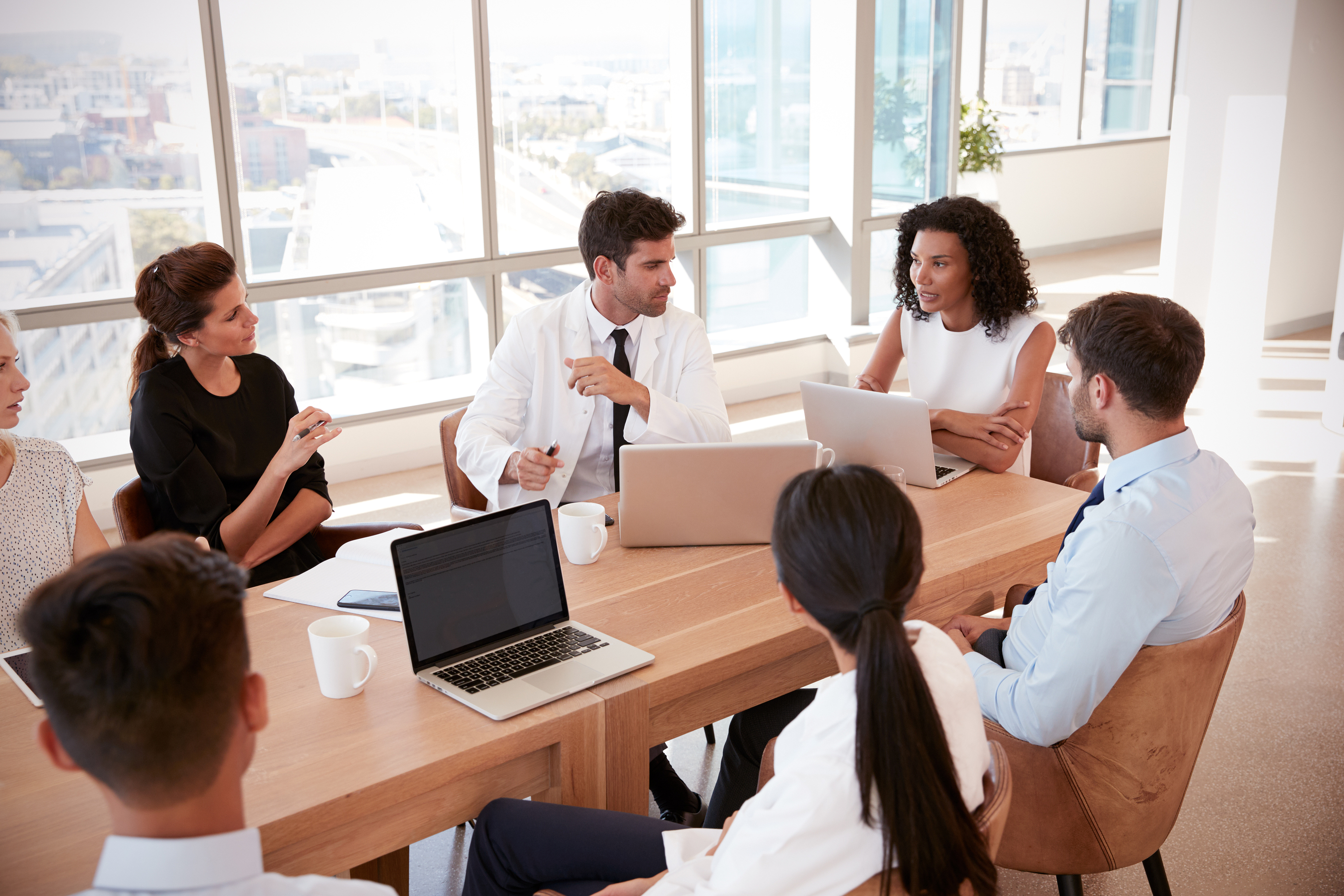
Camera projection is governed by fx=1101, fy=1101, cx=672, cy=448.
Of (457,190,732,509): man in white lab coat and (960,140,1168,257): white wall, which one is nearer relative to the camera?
(457,190,732,509): man in white lab coat

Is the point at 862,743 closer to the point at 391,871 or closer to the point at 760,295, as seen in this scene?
the point at 391,871

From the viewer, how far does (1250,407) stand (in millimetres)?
6047

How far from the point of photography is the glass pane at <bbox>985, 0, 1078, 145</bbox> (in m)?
10.6

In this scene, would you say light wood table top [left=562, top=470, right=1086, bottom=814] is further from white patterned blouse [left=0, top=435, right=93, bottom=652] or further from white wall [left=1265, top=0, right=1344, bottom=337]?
white wall [left=1265, top=0, right=1344, bottom=337]

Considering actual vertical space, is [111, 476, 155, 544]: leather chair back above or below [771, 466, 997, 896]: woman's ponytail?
below

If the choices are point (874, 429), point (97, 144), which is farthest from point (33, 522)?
point (97, 144)

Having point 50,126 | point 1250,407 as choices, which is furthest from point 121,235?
point 1250,407

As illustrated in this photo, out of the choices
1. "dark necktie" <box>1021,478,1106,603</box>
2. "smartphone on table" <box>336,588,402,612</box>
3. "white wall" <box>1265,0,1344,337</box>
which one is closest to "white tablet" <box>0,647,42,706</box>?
"smartphone on table" <box>336,588,402,612</box>

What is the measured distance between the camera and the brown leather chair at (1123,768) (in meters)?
1.69

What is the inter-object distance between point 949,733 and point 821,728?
16 centimetres

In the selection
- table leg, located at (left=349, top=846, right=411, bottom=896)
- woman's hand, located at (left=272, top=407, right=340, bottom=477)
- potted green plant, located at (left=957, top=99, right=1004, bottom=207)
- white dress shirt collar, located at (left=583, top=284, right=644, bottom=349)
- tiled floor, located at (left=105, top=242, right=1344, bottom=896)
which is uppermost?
potted green plant, located at (left=957, top=99, right=1004, bottom=207)

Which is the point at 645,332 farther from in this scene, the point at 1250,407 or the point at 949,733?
the point at 1250,407

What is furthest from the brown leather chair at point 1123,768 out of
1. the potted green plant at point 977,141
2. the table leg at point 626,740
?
the potted green plant at point 977,141

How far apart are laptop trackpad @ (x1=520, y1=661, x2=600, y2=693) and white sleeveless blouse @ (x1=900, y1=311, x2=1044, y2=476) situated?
1.54 meters
